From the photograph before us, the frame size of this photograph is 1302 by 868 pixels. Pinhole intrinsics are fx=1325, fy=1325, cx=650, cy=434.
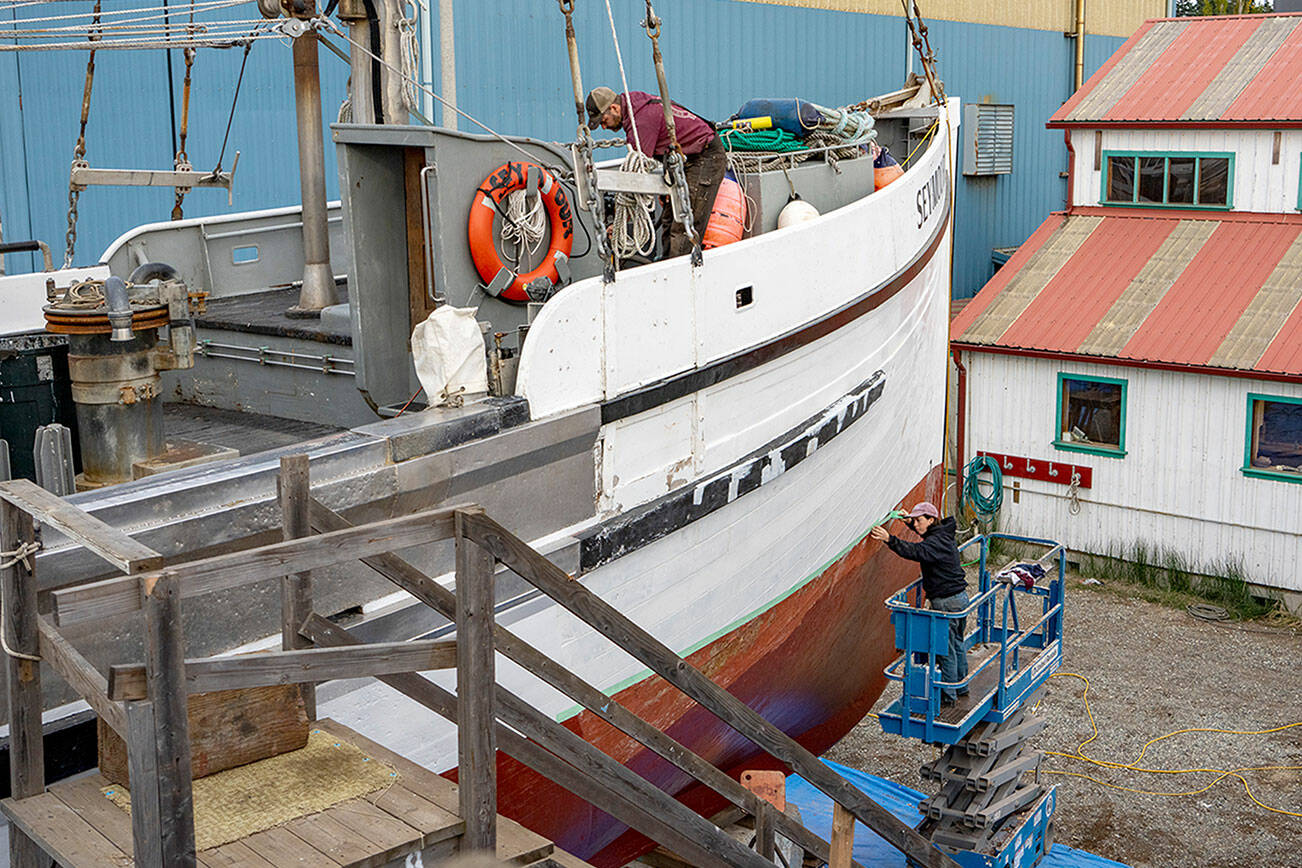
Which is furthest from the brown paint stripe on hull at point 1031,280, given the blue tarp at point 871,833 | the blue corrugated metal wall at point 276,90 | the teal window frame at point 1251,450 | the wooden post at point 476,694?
the wooden post at point 476,694

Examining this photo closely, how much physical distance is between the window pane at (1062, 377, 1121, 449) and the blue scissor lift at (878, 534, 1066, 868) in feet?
21.3

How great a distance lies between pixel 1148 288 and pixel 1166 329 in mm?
883

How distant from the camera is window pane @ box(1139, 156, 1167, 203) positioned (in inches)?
597

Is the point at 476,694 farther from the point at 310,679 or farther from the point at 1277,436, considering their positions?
the point at 1277,436

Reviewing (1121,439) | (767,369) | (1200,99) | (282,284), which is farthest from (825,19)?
(767,369)

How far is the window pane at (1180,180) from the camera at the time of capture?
15.0 meters

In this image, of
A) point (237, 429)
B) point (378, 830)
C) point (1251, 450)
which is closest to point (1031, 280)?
point (1251, 450)

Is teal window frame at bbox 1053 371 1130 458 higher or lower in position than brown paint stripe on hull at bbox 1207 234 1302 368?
lower

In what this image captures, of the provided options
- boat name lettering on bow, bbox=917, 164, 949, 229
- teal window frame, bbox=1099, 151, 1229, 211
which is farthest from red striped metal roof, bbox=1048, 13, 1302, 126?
boat name lettering on bow, bbox=917, 164, 949, 229

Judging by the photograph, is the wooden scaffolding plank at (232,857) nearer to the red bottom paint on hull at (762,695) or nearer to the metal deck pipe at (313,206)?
the red bottom paint on hull at (762,695)

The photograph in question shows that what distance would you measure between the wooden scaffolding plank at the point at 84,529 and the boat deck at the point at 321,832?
0.66m

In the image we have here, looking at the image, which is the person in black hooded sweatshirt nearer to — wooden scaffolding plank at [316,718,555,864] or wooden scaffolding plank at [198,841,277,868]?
wooden scaffolding plank at [316,718,555,864]

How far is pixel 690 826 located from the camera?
3.98 metres

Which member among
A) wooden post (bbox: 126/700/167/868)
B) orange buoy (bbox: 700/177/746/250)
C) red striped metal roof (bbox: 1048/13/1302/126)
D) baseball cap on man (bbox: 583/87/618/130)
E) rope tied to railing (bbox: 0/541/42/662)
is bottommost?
wooden post (bbox: 126/700/167/868)
